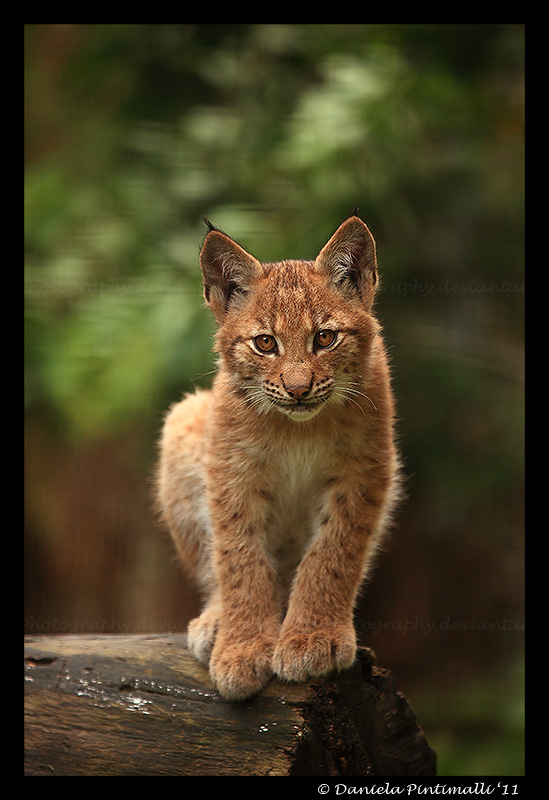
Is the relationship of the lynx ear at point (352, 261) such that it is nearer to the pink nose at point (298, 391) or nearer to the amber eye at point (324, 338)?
the amber eye at point (324, 338)

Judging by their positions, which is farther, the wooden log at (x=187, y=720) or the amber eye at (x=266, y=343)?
the amber eye at (x=266, y=343)

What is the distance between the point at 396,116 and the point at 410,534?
113 inches

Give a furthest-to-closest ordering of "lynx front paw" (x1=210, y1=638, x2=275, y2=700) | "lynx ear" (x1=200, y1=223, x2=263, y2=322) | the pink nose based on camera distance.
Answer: "lynx ear" (x1=200, y1=223, x2=263, y2=322)
"lynx front paw" (x1=210, y1=638, x2=275, y2=700)
the pink nose

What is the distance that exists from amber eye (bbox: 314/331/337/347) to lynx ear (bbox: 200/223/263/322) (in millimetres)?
392

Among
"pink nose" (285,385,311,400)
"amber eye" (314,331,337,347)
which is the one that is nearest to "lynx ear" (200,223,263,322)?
"amber eye" (314,331,337,347)

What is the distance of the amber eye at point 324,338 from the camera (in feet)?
9.76

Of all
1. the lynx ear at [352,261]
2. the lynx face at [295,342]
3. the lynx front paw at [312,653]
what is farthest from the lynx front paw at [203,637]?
the lynx ear at [352,261]

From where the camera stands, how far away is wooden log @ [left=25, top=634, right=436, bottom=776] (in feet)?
9.29

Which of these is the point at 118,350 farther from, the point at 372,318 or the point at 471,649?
the point at 471,649

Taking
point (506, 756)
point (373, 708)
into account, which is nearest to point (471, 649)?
point (506, 756)

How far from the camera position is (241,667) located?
2.98 metres

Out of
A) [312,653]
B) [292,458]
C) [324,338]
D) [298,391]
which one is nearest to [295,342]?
[324,338]

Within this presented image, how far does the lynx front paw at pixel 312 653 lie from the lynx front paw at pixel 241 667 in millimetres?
51

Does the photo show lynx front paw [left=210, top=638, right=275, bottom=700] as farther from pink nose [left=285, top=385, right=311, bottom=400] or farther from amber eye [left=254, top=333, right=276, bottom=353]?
amber eye [left=254, top=333, right=276, bottom=353]
